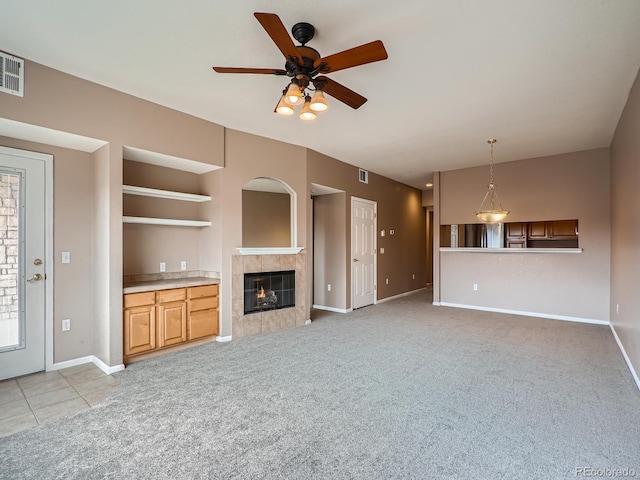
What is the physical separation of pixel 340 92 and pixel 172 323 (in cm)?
308

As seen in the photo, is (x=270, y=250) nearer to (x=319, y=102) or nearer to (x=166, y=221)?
(x=166, y=221)

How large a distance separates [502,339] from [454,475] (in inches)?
119

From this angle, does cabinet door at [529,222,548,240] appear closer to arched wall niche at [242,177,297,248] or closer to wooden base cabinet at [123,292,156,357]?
arched wall niche at [242,177,297,248]

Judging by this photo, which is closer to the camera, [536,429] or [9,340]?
[536,429]

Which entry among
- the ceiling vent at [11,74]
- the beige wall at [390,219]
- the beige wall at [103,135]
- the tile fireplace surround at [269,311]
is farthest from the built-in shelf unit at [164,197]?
the beige wall at [390,219]

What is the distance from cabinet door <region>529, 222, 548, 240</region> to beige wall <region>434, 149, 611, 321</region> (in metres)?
0.25

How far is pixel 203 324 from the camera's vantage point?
13.5 ft

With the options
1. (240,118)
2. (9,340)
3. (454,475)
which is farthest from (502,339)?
(9,340)

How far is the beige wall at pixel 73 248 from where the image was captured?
3.39 metres

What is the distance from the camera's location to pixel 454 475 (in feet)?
5.90

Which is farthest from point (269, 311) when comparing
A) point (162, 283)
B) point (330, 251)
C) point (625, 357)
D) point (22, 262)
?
point (625, 357)

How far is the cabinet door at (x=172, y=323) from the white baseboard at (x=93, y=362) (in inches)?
19.7

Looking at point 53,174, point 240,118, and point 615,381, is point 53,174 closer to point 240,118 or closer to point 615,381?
point 240,118

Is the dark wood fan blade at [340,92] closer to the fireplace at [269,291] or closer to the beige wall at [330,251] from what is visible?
the fireplace at [269,291]
